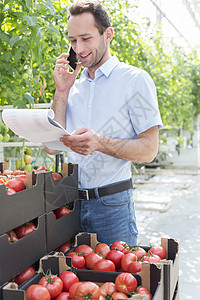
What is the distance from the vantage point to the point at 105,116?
59.0 inches

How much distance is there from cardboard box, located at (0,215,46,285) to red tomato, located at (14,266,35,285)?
25mm

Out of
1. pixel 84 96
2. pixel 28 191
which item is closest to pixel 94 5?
pixel 84 96

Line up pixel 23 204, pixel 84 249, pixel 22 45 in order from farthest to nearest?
1. pixel 22 45
2. pixel 84 249
3. pixel 23 204

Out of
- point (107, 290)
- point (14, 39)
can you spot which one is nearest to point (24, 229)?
point (107, 290)

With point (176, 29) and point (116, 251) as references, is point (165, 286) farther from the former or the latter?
point (176, 29)

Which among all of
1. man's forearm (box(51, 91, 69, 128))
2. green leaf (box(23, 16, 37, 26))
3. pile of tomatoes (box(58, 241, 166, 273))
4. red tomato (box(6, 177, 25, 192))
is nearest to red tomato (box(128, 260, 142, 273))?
pile of tomatoes (box(58, 241, 166, 273))

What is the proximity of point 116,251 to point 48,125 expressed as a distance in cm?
49

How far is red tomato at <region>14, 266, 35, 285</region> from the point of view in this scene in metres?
1.12

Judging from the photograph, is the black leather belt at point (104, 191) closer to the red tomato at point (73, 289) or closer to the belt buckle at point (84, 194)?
the belt buckle at point (84, 194)

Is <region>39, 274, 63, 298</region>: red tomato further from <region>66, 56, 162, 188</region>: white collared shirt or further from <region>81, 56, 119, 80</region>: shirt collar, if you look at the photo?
<region>81, 56, 119, 80</region>: shirt collar

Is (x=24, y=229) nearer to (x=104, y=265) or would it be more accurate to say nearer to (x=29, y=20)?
(x=104, y=265)

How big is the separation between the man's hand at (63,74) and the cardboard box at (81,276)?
2.34 feet

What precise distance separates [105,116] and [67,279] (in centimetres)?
64

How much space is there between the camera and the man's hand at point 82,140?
1.24 m
